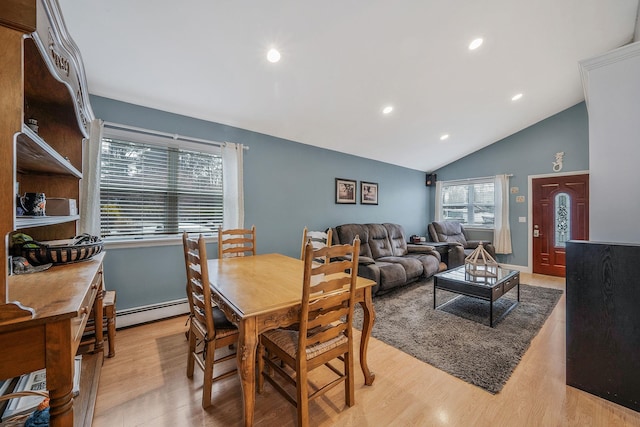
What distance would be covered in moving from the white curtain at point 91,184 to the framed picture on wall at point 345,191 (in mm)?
3141

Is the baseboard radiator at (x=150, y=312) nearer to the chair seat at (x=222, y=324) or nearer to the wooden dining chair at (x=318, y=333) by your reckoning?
the chair seat at (x=222, y=324)

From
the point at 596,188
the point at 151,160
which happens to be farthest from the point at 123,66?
the point at 596,188

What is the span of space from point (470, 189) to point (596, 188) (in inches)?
159

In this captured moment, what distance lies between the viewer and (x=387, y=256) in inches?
171

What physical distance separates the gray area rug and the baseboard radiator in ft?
6.68

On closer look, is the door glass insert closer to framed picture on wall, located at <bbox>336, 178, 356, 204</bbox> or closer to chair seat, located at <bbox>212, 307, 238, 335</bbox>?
framed picture on wall, located at <bbox>336, 178, 356, 204</bbox>

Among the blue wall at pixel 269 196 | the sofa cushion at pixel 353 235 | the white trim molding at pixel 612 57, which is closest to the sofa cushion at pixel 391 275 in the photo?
the sofa cushion at pixel 353 235

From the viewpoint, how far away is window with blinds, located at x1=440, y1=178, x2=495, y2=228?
5520 millimetres

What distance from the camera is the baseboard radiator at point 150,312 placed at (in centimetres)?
259

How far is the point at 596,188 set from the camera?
1973 mm

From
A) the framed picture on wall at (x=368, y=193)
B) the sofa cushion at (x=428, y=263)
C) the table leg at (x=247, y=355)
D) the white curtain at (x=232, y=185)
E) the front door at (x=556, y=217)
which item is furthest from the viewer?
the framed picture on wall at (x=368, y=193)

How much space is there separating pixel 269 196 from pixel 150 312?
1919mm

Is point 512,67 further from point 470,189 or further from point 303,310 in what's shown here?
point 303,310

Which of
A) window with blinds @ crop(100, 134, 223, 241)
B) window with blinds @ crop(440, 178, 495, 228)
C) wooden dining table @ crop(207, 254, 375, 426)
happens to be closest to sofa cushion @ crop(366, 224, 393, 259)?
wooden dining table @ crop(207, 254, 375, 426)
